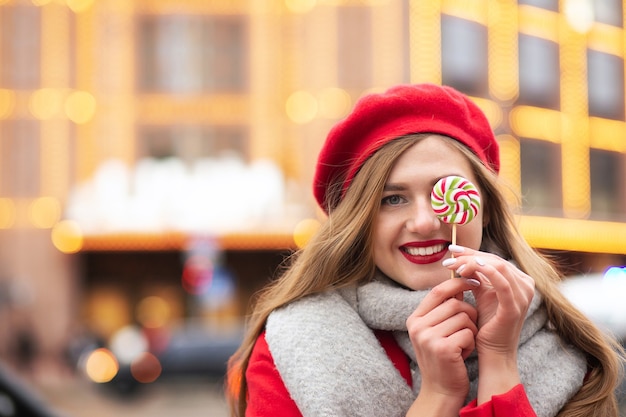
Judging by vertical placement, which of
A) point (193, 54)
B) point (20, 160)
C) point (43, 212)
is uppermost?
point (193, 54)

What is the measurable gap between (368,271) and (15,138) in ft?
88.3

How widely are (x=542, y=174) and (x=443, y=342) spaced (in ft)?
94.4

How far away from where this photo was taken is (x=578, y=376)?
2281 millimetres

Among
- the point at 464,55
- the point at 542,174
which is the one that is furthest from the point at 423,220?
the point at 542,174

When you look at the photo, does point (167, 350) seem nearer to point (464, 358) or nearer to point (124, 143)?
point (464, 358)

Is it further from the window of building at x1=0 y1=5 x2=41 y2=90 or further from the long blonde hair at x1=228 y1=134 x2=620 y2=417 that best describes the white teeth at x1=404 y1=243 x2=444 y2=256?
the window of building at x1=0 y1=5 x2=41 y2=90

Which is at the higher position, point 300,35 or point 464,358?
point 300,35

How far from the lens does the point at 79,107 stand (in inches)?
1093

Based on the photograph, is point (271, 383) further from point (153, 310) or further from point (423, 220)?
point (153, 310)

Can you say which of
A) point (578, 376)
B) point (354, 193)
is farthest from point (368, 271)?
point (578, 376)

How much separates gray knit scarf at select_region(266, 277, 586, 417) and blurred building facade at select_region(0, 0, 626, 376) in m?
24.3

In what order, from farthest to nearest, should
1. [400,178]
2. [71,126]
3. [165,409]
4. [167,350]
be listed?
1. [71,126]
2. [167,350]
3. [165,409]
4. [400,178]

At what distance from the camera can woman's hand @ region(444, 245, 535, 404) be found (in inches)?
81.7

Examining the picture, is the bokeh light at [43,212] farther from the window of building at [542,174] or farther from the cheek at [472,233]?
the cheek at [472,233]
